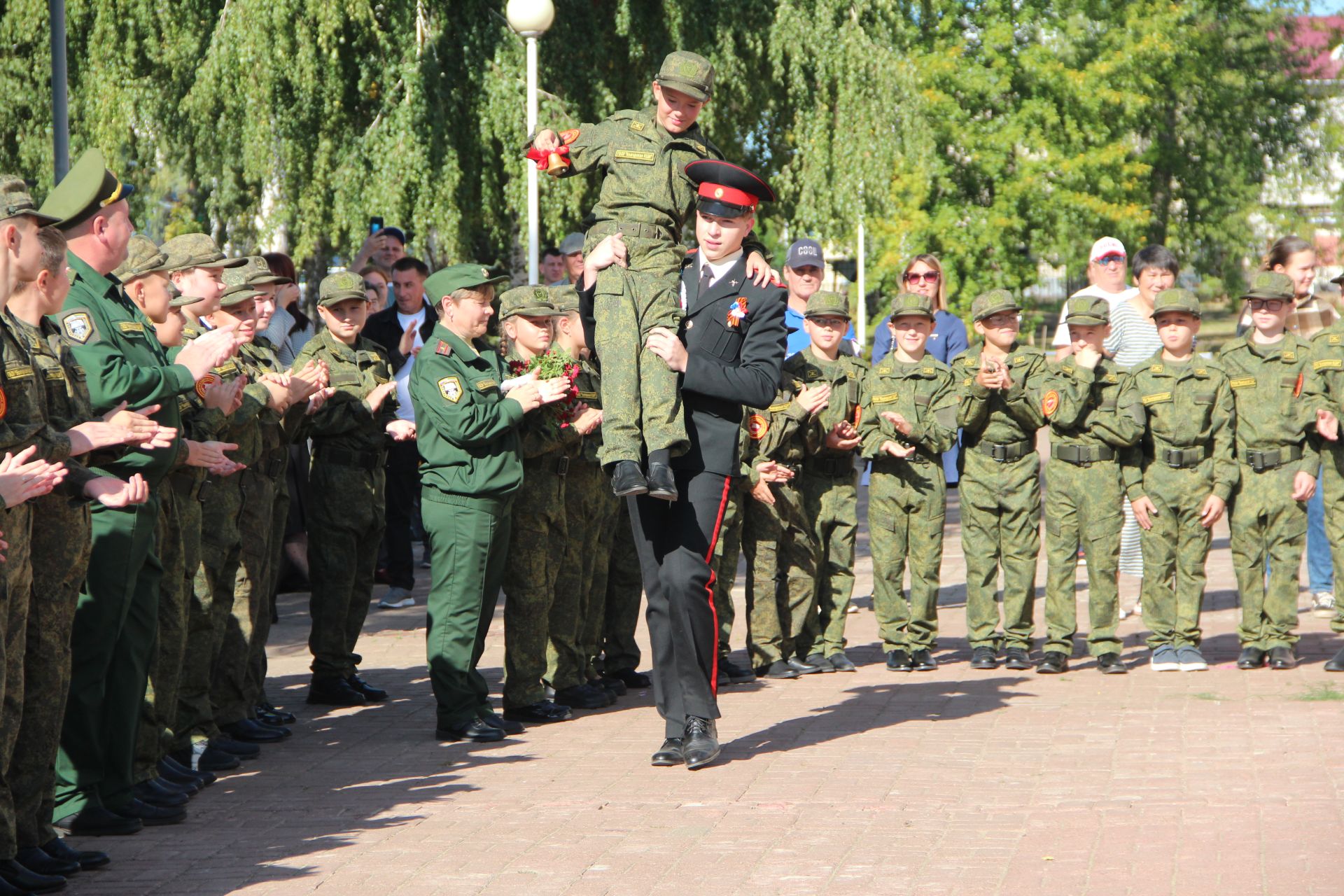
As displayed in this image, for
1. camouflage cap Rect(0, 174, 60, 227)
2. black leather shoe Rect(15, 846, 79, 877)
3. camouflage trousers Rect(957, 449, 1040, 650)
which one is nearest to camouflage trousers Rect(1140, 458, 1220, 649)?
camouflage trousers Rect(957, 449, 1040, 650)

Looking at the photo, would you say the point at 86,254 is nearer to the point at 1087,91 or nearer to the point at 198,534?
Answer: the point at 198,534

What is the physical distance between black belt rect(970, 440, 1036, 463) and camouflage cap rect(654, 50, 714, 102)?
2783 millimetres

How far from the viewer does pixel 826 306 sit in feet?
28.8

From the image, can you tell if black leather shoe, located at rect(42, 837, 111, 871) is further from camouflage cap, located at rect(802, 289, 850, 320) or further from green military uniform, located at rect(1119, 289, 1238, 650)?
green military uniform, located at rect(1119, 289, 1238, 650)

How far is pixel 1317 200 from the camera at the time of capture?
2815 inches

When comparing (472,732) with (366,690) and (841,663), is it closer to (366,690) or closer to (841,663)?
(366,690)

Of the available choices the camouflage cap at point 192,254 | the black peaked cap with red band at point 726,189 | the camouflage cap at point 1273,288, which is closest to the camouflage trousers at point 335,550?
the camouflage cap at point 192,254

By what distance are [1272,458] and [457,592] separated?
15.0 ft

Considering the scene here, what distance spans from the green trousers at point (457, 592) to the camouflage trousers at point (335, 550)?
1020 mm

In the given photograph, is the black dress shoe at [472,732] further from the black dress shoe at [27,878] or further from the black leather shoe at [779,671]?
the black dress shoe at [27,878]

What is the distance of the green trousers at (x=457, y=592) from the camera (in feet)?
23.4

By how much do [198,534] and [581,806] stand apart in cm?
191

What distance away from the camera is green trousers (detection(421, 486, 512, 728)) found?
7.12 meters

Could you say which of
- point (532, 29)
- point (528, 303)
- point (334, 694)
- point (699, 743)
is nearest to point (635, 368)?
point (528, 303)
